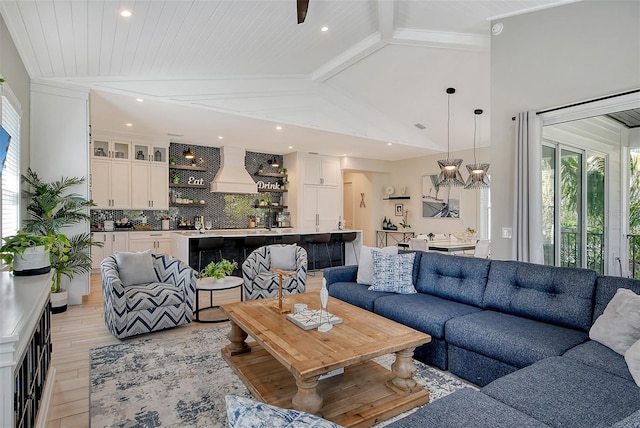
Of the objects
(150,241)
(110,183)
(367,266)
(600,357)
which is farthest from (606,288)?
(110,183)

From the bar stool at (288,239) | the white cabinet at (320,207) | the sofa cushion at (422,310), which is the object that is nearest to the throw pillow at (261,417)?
the sofa cushion at (422,310)

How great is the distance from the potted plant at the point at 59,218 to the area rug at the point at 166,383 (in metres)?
1.74

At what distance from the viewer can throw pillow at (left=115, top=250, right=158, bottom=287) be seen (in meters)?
3.93

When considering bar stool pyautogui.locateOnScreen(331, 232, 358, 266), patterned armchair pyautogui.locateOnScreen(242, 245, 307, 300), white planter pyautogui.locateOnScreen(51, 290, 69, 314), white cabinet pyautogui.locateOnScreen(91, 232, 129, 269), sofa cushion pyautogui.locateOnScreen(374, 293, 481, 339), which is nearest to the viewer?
sofa cushion pyautogui.locateOnScreen(374, 293, 481, 339)

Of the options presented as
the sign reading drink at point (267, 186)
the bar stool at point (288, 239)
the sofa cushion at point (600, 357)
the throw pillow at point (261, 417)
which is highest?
the sign reading drink at point (267, 186)

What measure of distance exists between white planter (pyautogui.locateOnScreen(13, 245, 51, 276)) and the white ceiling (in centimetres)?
213

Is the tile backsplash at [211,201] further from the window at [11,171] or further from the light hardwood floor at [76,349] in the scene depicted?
the window at [11,171]

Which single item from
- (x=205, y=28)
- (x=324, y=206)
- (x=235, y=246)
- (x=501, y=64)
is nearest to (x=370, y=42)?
(x=501, y=64)

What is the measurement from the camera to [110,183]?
7168 millimetres

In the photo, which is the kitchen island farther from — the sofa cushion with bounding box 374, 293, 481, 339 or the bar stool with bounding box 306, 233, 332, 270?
the sofa cushion with bounding box 374, 293, 481, 339

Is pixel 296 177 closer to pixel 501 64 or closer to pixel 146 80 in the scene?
pixel 146 80

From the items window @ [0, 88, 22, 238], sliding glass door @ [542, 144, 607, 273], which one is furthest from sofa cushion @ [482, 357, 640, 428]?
window @ [0, 88, 22, 238]

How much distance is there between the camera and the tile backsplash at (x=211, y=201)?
7.81 metres

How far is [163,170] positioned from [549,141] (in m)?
6.94
